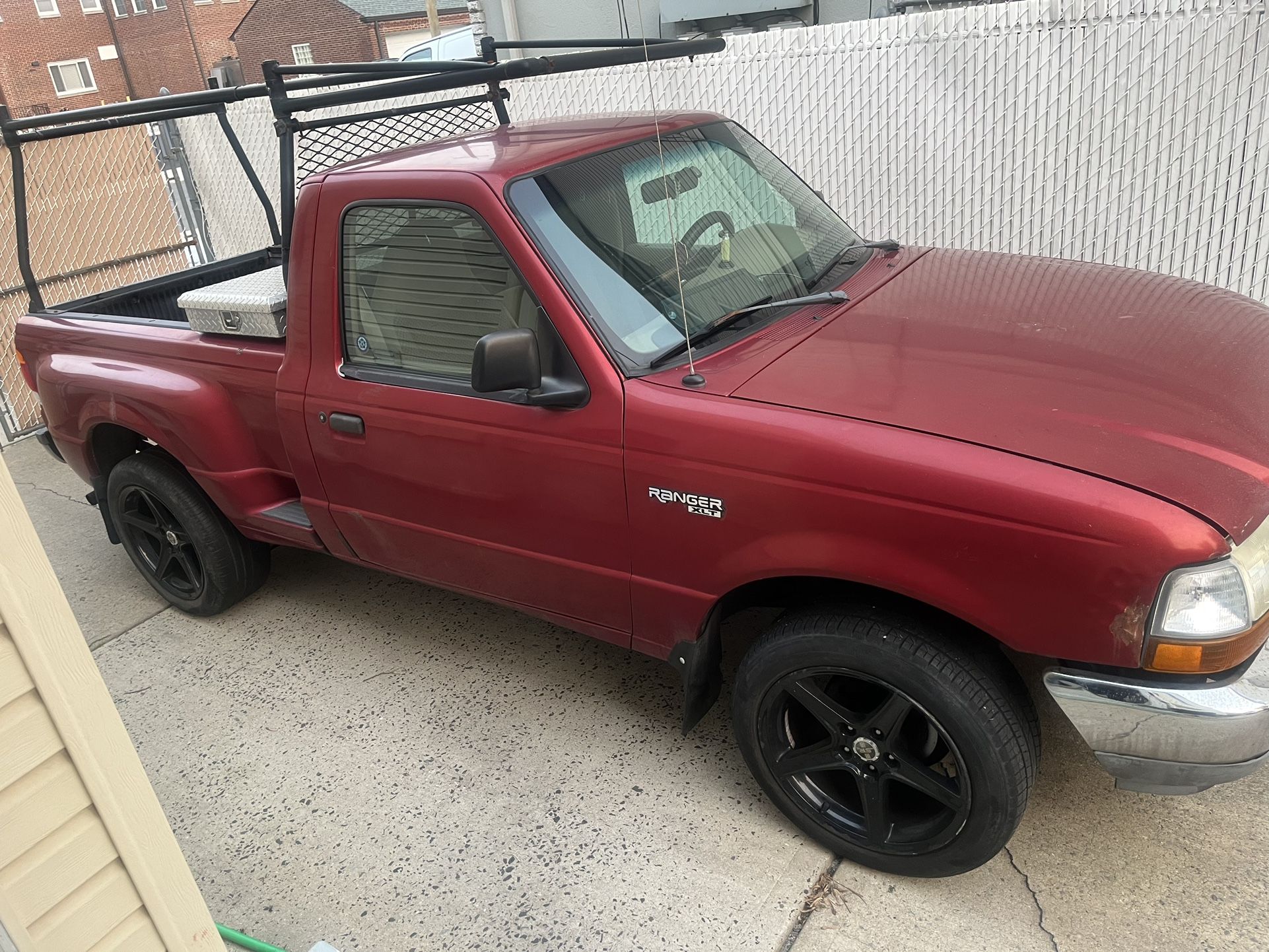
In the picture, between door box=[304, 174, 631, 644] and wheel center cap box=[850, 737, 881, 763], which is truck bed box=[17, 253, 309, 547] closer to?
door box=[304, 174, 631, 644]

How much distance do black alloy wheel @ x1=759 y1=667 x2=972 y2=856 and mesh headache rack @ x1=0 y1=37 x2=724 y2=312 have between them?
7.92ft

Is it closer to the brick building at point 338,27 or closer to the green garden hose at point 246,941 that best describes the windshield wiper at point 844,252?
the green garden hose at point 246,941


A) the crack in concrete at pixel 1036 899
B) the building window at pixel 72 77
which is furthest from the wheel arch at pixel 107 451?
the building window at pixel 72 77

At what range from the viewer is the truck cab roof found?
2.92 metres

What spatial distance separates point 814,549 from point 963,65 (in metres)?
4.73

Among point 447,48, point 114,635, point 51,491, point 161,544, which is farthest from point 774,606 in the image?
point 447,48

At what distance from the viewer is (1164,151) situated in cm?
546

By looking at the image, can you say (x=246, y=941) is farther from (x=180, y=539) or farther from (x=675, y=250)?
(x=675, y=250)

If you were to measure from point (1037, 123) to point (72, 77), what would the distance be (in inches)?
2500

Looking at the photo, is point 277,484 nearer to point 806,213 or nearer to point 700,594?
point 700,594

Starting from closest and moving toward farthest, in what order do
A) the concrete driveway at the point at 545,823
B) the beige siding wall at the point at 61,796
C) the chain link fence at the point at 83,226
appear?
the beige siding wall at the point at 61,796, the concrete driveway at the point at 545,823, the chain link fence at the point at 83,226

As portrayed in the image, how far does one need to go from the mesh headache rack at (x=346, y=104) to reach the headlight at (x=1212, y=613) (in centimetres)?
273

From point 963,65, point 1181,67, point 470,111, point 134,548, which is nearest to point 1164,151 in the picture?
point 1181,67

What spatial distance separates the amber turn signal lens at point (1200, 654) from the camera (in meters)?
2.01
